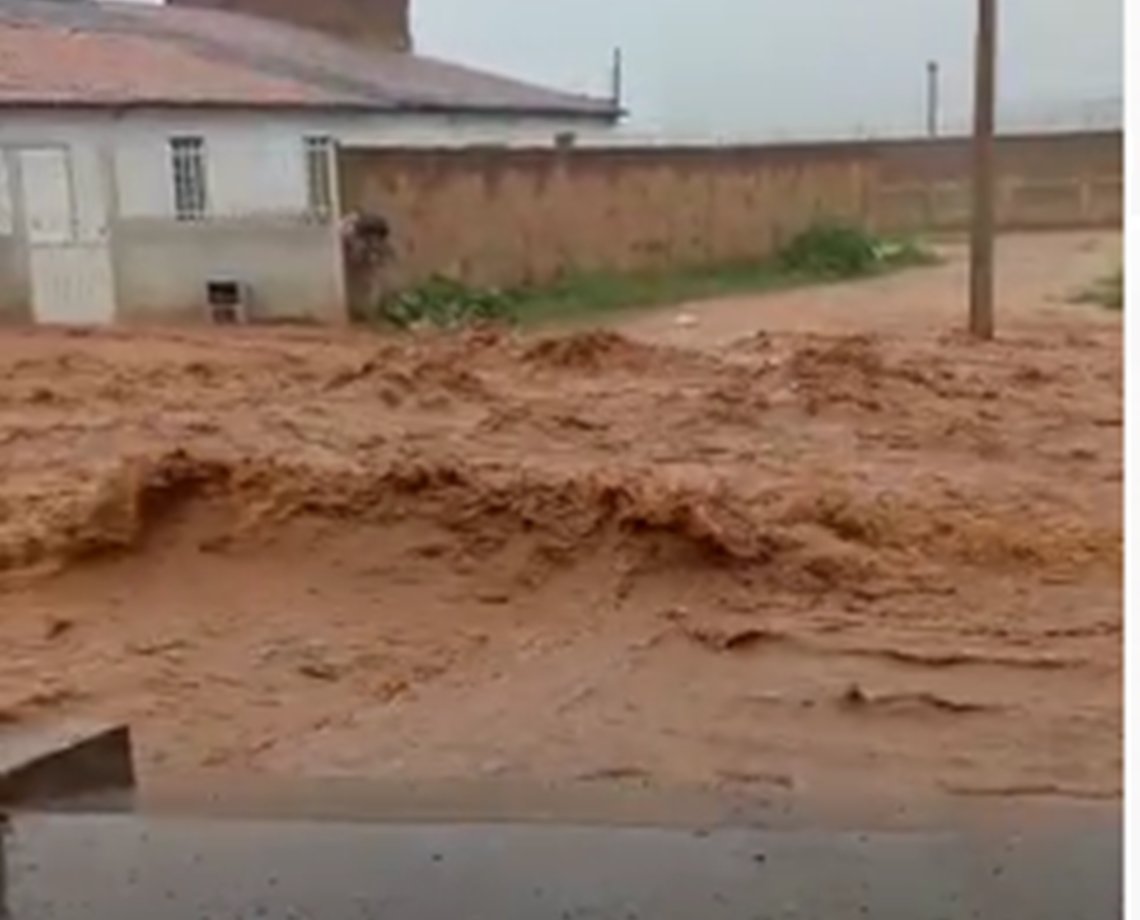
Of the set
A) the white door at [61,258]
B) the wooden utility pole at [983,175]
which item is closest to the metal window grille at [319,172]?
the white door at [61,258]

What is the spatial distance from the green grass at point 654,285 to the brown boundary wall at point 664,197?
23 centimetres

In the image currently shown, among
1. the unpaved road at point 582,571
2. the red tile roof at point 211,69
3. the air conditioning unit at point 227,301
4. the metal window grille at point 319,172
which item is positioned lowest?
the unpaved road at point 582,571

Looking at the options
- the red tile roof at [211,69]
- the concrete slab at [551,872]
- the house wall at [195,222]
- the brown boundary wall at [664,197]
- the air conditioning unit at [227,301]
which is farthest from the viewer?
the red tile roof at [211,69]

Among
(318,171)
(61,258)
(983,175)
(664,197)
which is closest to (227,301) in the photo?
(61,258)

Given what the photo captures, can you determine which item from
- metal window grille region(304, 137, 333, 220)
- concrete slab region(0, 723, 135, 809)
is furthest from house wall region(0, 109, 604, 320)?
concrete slab region(0, 723, 135, 809)

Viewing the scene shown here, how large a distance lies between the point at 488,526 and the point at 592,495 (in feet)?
1.96

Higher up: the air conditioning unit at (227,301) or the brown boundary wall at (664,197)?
the brown boundary wall at (664,197)

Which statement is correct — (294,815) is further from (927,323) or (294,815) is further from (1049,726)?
(927,323)

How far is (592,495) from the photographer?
9.73 m

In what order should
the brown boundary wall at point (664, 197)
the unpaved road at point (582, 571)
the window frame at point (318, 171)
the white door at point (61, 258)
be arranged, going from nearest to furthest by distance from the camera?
the unpaved road at point (582, 571)
the white door at point (61, 258)
the window frame at point (318, 171)
the brown boundary wall at point (664, 197)

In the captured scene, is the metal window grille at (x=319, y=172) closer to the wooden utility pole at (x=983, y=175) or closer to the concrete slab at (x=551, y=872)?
the wooden utility pole at (x=983, y=175)

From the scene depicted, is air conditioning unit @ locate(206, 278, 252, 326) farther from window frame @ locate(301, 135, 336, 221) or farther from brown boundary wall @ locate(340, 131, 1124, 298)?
brown boundary wall @ locate(340, 131, 1124, 298)

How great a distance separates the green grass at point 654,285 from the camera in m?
21.8

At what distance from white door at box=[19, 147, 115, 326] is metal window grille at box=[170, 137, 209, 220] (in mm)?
2033
